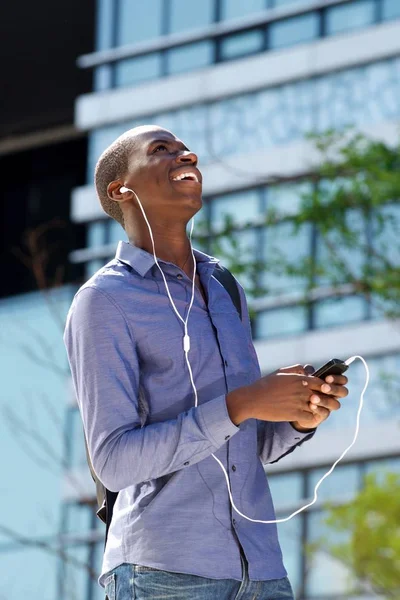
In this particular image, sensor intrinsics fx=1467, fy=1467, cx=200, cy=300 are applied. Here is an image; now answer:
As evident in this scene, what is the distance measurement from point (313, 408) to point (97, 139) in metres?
21.5

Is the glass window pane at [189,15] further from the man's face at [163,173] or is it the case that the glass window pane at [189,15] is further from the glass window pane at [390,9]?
the man's face at [163,173]

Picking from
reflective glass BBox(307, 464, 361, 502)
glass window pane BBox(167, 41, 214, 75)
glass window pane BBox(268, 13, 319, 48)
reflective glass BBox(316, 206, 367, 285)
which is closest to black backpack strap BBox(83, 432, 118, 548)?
reflective glass BBox(316, 206, 367, 285)

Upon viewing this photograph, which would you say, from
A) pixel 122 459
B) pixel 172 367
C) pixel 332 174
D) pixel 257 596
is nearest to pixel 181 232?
pixel 172 367

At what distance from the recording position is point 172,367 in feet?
9.77

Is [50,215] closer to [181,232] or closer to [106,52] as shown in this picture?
[106,52]

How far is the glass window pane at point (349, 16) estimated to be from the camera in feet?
70.2

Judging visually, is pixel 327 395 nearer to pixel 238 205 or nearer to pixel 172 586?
pixel 172 586

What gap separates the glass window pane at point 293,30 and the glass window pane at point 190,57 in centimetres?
112

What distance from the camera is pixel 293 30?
22297 millimetres

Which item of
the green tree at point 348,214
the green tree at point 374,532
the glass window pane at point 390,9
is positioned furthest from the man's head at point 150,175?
the glass window pane at point 390,9

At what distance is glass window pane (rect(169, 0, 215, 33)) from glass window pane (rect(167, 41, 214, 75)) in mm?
362

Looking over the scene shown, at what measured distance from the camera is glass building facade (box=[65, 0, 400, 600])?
20422 mm

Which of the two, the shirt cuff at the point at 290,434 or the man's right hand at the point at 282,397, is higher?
the man's right hand at the point at 282,397

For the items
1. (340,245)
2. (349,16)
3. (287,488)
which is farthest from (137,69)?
(340,245)
